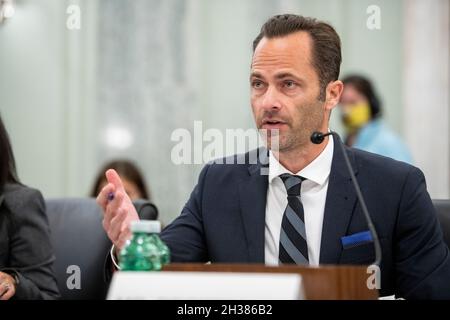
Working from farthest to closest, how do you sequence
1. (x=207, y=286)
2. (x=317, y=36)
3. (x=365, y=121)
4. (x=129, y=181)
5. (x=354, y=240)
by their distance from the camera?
(x=365, y=121) → (x=129, y=181) → (x=317, y=36) → (x=354, y=240) → (x=207, y=286)

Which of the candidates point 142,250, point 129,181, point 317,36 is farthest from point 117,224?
point 129,181

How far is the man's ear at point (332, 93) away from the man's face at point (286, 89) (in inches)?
3.2

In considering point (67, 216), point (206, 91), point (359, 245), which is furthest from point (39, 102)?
point (359, 245)

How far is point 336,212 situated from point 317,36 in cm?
52

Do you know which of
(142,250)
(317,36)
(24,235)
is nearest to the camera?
(142,250)

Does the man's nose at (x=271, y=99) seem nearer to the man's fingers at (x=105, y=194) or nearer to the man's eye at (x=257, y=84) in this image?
the man's eye at (x=257, y=84)

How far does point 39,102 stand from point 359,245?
3.09 m

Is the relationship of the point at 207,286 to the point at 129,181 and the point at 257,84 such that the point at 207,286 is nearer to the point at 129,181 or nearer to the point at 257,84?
the point at 257,84

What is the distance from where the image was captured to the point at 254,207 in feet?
6.86

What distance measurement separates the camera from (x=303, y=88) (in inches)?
86.1

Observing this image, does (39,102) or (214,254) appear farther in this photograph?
(39,102)

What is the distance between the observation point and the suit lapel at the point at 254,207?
2.04m

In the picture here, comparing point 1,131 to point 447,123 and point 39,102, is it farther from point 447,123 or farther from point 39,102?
point 447,123

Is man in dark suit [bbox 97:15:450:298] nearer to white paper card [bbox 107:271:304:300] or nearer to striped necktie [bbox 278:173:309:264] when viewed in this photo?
striped necktie [bbox 278:173:309:264]
